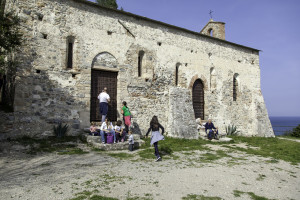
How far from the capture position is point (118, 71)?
1047 cm

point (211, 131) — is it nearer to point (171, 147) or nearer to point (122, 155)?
point (171, 147)

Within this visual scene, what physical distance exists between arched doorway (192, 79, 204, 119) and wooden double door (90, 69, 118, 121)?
5.63m

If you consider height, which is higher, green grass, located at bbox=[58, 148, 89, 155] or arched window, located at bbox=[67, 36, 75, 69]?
arched window, located at bbox=[67, 36, 75, 69]

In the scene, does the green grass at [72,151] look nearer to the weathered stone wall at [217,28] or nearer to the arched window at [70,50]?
the arched window at [70,50]

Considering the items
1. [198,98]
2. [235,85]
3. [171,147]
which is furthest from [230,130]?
[171,147]

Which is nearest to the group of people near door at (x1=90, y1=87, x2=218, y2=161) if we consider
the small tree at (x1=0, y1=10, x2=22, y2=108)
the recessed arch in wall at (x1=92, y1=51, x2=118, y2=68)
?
the recessed arch in wall at (x1=92, y1=51, x2=118, y2=68)

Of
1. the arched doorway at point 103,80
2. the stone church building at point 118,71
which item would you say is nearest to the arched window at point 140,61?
the stone church building at point 118,71

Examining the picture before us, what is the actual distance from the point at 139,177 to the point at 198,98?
9763mm

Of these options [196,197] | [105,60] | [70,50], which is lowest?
[196,197]

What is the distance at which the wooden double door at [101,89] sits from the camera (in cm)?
984

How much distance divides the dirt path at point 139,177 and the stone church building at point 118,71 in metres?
3.03

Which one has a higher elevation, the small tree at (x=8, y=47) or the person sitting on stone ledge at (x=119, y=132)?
the small tree at (x=8, y=47)

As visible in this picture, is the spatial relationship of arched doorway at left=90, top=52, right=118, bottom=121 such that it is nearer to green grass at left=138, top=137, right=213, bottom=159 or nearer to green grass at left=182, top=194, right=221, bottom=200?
A: green grass at left=138, top=137, right=213, bottom=159

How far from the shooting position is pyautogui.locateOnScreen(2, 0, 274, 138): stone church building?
Answer: 845 cm
